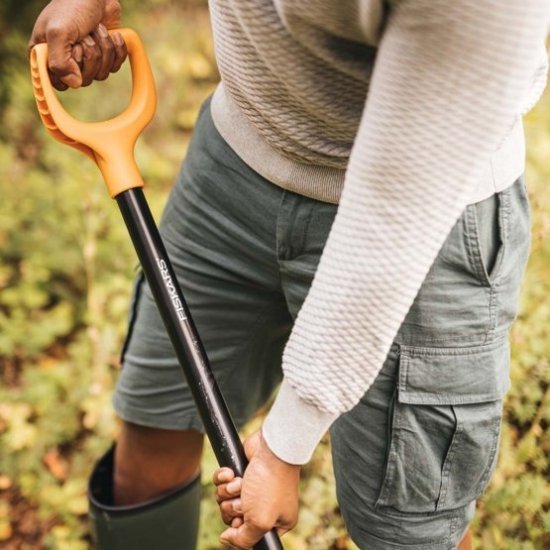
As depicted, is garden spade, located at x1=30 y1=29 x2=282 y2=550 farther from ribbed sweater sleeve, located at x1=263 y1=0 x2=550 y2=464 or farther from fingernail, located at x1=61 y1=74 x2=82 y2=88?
ribbed sweater sleeve, located at x1=263 y1=0 x2=550 y2=464

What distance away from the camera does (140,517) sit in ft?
4.80

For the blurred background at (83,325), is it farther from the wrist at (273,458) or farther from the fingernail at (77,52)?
the fingernail at (77,52)

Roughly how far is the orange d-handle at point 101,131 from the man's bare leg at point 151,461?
56cm

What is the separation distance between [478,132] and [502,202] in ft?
1.07

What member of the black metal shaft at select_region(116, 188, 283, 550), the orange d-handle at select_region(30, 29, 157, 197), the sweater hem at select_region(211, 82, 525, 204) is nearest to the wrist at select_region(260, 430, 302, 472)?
the black metal shaft at select_region(116, 188, 283, 550)

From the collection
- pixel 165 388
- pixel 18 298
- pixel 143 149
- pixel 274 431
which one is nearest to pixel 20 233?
pixel 18 298

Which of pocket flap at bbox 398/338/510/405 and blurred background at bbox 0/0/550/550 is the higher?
pocket flap at bbox 398/338/510/405

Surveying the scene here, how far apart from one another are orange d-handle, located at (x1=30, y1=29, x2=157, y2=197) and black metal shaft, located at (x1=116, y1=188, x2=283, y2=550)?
0.03 metres

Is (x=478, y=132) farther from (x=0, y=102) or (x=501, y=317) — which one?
(x=0, y=102)

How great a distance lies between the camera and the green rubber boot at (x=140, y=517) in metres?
1.46

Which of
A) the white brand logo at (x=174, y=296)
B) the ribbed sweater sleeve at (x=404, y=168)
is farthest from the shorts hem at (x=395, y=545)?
the white brand logo at (x=174, y=296)

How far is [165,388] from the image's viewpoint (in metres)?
1.36

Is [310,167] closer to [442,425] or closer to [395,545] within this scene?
[442,425]

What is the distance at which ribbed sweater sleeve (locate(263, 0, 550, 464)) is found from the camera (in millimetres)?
602
